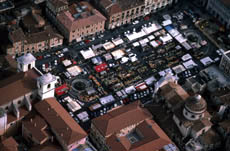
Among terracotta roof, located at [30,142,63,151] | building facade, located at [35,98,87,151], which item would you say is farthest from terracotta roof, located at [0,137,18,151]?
building facade, located at [35,98,87,151]

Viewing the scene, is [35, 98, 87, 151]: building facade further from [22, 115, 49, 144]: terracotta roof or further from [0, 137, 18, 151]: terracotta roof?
[0, 137, 18, 151]: terracotta roof

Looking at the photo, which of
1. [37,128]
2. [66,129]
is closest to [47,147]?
[37,128]

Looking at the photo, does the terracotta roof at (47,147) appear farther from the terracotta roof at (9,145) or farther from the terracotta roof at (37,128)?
the terracotta roof at (9,145)

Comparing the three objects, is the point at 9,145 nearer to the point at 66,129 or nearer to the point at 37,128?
the point at 37,128

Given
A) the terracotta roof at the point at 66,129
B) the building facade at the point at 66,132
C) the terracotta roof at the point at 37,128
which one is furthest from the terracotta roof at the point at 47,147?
the terracotta roof at the point at 66,129

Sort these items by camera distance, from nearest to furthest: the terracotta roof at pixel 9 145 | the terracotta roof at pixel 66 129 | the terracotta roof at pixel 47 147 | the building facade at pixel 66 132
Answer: the terracotta roof at pixel 9 145 < the terracotta roof at pixel 47 147 < the building facade at pixel 66 132 < the terracotta roof at pixel 66 129

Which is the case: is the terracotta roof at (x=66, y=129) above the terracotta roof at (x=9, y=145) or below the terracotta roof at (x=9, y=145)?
above

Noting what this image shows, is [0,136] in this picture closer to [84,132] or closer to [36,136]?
[36,136]
